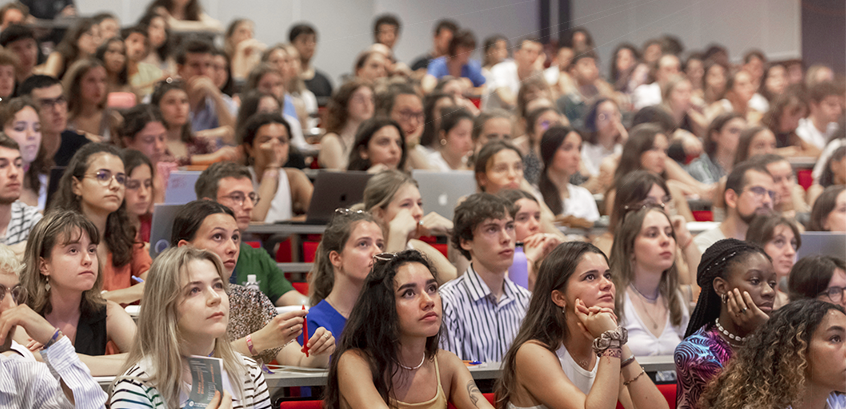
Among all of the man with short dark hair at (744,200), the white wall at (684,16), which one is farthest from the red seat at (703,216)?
the white wall at (684,16)

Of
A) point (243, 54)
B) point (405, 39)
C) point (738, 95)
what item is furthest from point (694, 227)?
point (405, 39)

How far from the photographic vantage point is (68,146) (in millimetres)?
4336

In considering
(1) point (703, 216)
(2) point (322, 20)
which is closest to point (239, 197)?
(1) point (703, 216)

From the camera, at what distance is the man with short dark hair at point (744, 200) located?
386 cm

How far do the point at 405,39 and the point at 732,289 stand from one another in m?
6.74

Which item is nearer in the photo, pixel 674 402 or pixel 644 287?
pixel 674 402

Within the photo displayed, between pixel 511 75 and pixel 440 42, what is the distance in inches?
27.9

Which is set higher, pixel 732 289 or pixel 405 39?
pixel 405 39

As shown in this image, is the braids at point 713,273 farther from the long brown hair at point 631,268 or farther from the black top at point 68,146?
the black top at point 68,146

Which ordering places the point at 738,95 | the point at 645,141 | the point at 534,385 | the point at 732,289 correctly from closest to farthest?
the point at 534,385 < the point at 732,289 < the point at 645,141 < the point at 738,95

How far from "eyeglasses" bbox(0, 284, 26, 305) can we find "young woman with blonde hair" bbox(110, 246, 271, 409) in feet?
1.02

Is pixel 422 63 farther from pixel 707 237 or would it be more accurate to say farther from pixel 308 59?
pixel 707 237

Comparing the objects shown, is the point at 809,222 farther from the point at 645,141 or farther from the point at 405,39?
the point at 405,39

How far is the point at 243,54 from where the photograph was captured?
294 inches
